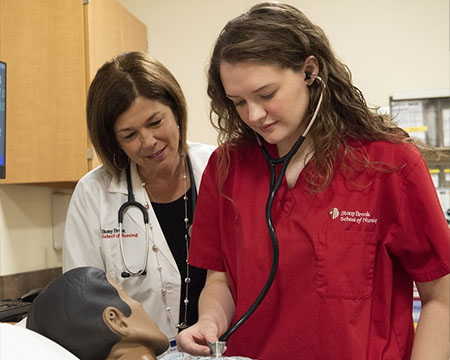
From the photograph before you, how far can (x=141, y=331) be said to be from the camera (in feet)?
3.50

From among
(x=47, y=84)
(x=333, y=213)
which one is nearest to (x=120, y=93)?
(x=333, y=213)

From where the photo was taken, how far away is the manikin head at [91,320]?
3.31 feet

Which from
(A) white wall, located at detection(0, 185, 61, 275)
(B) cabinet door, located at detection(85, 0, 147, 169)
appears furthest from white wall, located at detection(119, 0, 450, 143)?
(A) white wall, located at detection(0, 185, 61, 275)

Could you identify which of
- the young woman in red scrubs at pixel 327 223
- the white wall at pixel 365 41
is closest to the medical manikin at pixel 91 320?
the young woman in red scrubs at pixel 327 223

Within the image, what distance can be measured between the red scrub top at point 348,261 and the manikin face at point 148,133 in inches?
22.3

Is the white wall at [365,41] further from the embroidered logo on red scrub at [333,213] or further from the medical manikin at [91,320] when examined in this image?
the medical manikin at [91,320]

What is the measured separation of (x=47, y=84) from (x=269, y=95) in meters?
1.76

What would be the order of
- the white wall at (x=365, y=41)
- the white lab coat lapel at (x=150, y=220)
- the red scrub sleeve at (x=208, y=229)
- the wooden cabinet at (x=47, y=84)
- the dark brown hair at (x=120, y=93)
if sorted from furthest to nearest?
1. the white wall at (x=365, y=41)
2. the wooden cabinet at (x=47, y=84)
3. the white lab coat lapel at (x=150, y=220)
4. the dark brown hair at (x=120, y=93)
5. the red scrub sleeve at (x=208, y=229)

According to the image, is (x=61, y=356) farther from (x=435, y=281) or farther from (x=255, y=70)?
(x=435, y=281)

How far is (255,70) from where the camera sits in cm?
112

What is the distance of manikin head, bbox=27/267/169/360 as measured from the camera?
1.01 m

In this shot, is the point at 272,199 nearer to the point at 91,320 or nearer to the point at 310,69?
the point at 310,69

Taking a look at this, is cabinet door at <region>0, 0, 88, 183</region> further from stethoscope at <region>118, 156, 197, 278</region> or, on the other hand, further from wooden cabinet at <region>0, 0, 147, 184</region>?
stethoscope at <region>118, 156, 197, 278</region>

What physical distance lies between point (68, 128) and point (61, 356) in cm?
183
